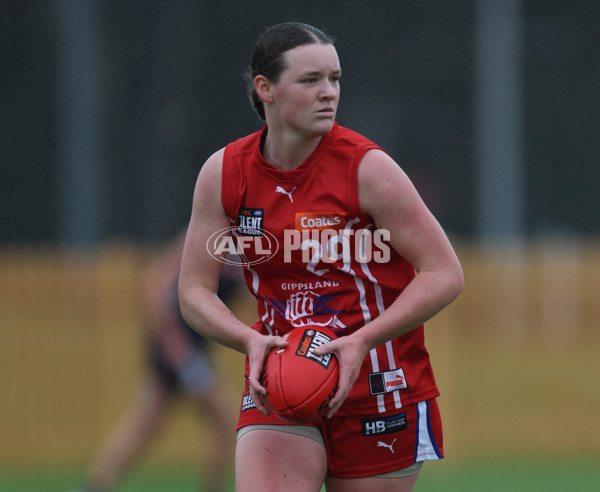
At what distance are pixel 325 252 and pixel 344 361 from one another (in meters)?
0.41

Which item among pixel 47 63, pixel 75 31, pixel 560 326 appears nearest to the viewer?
pixel 560 326

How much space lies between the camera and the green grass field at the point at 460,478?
7793 millimetres

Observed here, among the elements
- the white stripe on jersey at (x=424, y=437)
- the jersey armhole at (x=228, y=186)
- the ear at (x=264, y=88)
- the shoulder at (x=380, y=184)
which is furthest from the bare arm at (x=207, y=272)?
the white stripe on jersey at (x=424, y=437)

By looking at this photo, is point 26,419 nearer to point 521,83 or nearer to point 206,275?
point 206,275

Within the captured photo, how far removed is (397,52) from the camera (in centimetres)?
1620

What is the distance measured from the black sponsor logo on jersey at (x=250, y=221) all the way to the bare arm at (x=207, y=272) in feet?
0.27

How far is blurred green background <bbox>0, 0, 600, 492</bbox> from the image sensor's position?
8742mm

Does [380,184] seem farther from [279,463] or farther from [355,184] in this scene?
[279,463]

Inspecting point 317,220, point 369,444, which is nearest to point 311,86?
point 317,220

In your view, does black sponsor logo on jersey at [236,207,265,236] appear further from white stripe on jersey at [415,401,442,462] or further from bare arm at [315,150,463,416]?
white stripe on jersey at [415,401,442,462]

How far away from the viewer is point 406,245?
3.46 meters

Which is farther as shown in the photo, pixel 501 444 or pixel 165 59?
pixel 165 59

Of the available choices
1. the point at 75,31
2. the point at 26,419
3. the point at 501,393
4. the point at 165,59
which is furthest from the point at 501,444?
the point at 165,59

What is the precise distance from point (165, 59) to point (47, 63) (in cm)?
166
